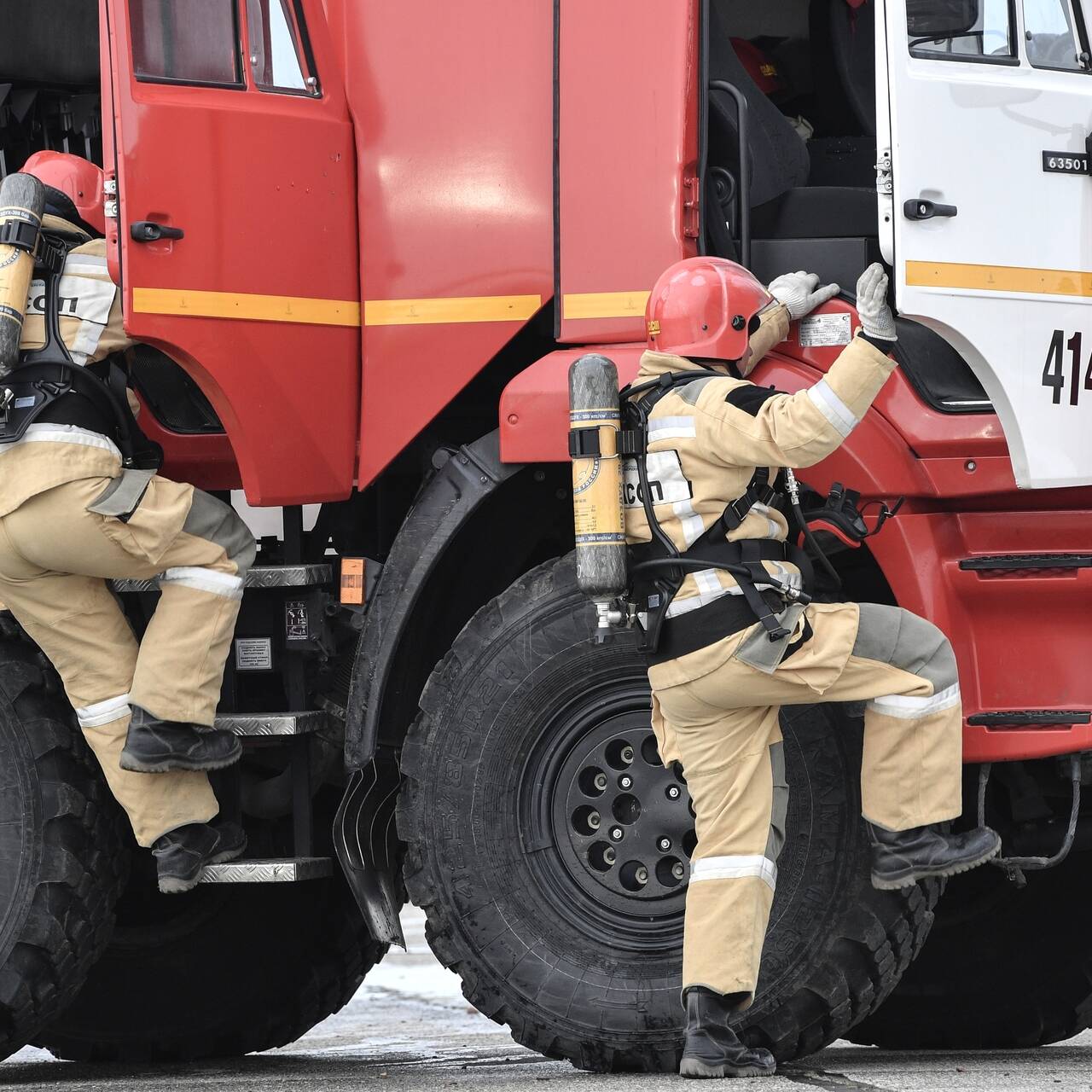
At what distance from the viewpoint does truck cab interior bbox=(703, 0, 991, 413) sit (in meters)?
4.83

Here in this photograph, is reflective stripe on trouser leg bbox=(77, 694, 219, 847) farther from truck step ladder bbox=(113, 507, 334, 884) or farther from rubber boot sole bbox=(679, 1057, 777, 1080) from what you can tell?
rubber boot sole bbox=(679, 1057, 777, 1080)

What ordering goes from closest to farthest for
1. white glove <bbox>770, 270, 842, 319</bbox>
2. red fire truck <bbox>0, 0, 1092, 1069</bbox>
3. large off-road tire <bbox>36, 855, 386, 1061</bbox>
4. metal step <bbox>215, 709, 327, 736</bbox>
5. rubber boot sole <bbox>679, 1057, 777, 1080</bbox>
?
1. rubber boot sole <bbox>679, 1057, 777, 1080</bbox>
2. red fire truck <bbox>0, 0, 1092, 1069</bbox>
3. white glove <bbox>770, 270, 842, 319</bbox>
4. metal step <bbox>215, 709, 327, 736</bbox>
5. large off-road tire <bbox>36, 855, 386, 1061</bbox>

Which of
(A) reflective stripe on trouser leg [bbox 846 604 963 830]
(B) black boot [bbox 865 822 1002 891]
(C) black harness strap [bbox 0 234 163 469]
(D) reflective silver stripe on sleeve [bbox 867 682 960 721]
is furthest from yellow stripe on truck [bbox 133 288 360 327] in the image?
(B) black boot [bbox 865 822 1002 891]

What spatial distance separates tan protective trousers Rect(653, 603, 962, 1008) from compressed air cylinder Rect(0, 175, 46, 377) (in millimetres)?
1754

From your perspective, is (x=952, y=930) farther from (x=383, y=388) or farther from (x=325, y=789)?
(x=383, y=388)

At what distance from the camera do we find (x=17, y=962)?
16.4 ft

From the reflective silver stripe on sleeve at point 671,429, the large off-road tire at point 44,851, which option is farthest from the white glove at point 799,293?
the large off-road tire at point 44,851

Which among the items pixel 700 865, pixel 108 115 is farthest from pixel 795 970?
pixel 108 115

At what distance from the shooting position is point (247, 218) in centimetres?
494

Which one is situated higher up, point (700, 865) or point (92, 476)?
point (92, 476)

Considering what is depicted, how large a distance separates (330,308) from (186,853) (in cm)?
139

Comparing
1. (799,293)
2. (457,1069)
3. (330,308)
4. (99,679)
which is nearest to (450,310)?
(330,308)

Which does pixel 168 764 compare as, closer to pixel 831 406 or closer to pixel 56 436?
pixel 56 436

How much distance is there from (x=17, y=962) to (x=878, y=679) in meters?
2.20
